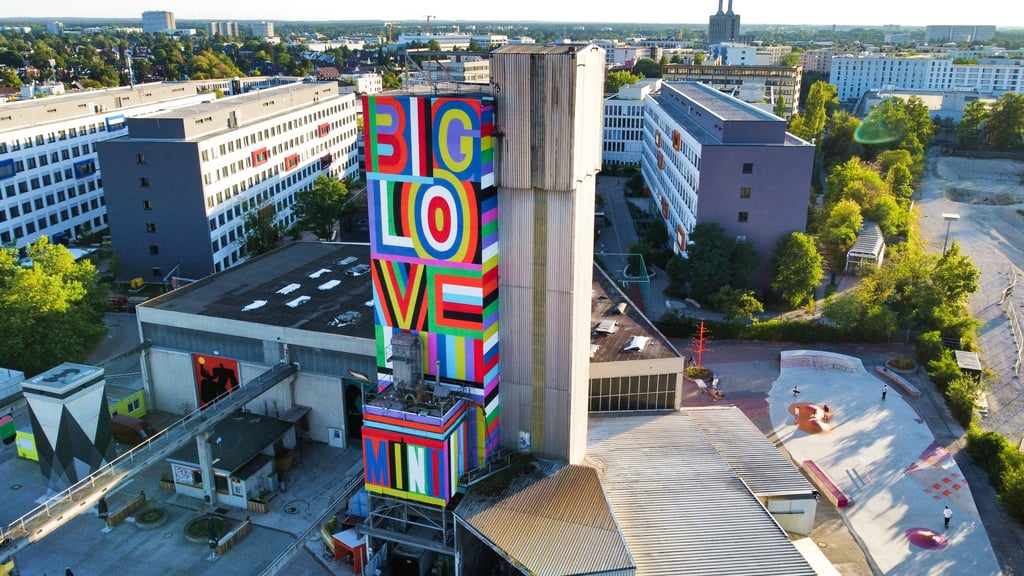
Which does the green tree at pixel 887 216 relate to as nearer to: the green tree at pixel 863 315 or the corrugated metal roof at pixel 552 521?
the green tree at pixel 863 315

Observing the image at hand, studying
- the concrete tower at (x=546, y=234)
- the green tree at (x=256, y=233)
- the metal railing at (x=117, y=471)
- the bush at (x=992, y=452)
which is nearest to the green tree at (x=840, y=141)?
the bush at (x=992, y=452)

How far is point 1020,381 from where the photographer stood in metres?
49.6

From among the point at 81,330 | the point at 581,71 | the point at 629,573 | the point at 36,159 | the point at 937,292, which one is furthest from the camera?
the point at 36,159

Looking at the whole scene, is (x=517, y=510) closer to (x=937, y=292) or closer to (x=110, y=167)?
(x=937, y=292)

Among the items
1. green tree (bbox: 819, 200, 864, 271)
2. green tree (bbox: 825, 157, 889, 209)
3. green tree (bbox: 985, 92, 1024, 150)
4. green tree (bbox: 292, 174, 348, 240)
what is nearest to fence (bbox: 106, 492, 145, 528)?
green tree (bbox: 292, 174, 348, 240)

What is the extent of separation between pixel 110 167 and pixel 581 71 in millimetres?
51083

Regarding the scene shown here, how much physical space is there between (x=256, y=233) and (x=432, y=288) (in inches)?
1702

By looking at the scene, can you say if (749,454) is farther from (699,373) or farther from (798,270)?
(798,270)

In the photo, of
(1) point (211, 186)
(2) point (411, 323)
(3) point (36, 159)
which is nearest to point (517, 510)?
(2) point (411, 323)

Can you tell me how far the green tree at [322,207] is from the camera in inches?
2906

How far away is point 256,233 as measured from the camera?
68.4 meters

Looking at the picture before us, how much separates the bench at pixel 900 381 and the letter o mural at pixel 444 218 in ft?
110

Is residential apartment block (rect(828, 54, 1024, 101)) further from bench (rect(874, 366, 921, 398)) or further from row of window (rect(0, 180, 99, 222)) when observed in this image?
row of window (rect(0, 180, 99, 222))

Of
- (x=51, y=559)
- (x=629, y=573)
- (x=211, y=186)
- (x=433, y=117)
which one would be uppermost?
(x=433, y=117)
